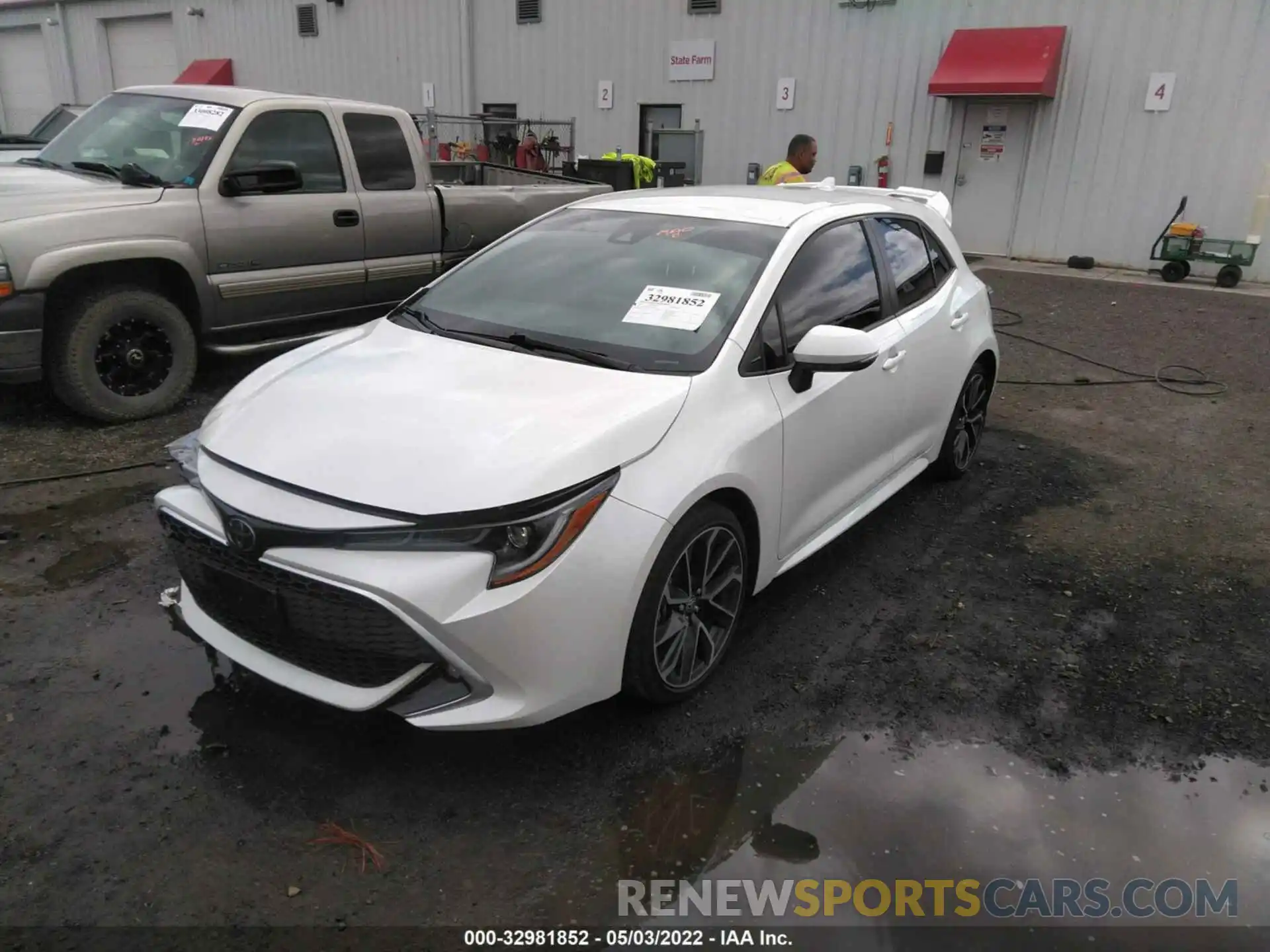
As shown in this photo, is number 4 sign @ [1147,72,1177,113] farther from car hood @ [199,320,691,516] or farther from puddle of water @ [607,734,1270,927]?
car hood @ [199,320,691,516]

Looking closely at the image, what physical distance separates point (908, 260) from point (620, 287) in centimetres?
168

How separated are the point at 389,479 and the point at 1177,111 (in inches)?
523

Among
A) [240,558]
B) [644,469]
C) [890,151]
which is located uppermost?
[890,151]

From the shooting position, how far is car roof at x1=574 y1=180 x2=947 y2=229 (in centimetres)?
379

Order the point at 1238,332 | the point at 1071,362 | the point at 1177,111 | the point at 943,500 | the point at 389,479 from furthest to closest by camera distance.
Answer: the point at 1177,111, the point at 1238,332, the point at 1071,362, the point at 943,500, the point at 389,479

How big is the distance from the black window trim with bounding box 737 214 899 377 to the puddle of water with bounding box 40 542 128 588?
2.85m

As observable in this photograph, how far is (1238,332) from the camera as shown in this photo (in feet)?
30.1

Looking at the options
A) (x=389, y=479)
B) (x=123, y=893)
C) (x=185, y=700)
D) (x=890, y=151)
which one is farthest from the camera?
(x=890, y=151)

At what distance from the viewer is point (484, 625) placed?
2.41 meters

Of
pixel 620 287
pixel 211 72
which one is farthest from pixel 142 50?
pixel 620 287

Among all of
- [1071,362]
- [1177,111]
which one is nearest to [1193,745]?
[1071,362]

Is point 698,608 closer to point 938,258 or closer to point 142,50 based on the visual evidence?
Answer: point 938,258

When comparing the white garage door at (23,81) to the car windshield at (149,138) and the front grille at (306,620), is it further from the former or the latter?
the front grille at (306,620)

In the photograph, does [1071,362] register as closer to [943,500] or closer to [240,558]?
[943,500]
